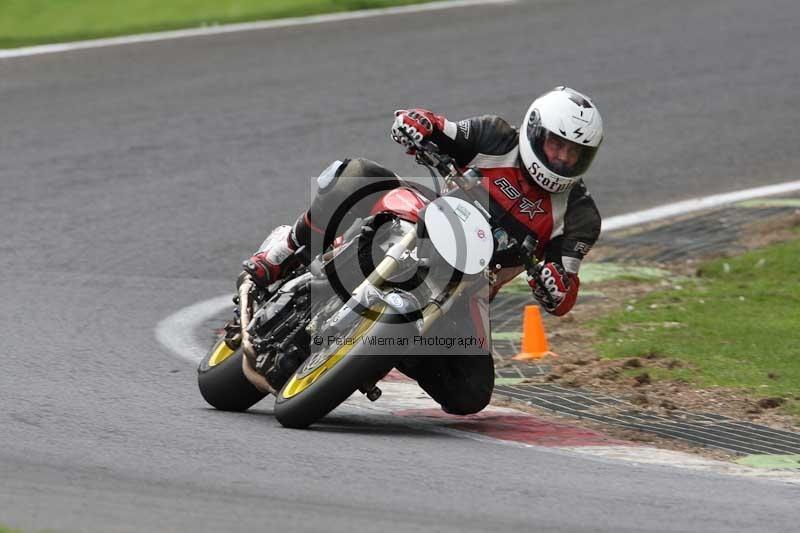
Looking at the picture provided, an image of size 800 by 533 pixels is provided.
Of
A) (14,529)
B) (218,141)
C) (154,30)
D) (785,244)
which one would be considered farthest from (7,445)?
(154,30)

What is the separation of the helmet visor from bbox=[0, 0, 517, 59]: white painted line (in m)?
10.8

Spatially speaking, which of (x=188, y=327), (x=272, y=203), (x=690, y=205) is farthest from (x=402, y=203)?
(x=690, y=205)

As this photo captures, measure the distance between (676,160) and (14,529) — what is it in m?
10.7

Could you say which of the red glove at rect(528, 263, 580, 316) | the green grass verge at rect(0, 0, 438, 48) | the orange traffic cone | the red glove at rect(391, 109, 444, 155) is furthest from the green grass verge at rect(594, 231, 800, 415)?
the green grass verge at rect(0, 0, 438, 48)

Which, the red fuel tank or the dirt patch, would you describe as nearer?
the red fuel tank

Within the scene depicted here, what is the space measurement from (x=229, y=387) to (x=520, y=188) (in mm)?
1760

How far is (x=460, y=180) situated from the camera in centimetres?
680

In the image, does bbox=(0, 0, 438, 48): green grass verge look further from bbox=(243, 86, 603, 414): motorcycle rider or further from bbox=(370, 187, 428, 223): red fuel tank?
bbox=(370, 187, 428, 223): red fuel tank

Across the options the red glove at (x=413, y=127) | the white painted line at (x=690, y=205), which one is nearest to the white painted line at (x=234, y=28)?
the white painted line at (x=690, y=205)

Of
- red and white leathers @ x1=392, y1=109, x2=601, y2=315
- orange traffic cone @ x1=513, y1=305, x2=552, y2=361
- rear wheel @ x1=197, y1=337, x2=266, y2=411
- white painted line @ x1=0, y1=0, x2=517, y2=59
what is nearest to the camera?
red and white leathers @ x1=392, y1=109, x2=601, y2=315

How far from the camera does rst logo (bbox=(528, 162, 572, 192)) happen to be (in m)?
6.71

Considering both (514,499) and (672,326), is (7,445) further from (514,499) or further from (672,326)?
(672,326)

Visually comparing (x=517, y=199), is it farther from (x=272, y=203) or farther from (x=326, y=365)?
(x=272, y=203)

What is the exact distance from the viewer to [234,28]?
58.2 ft
